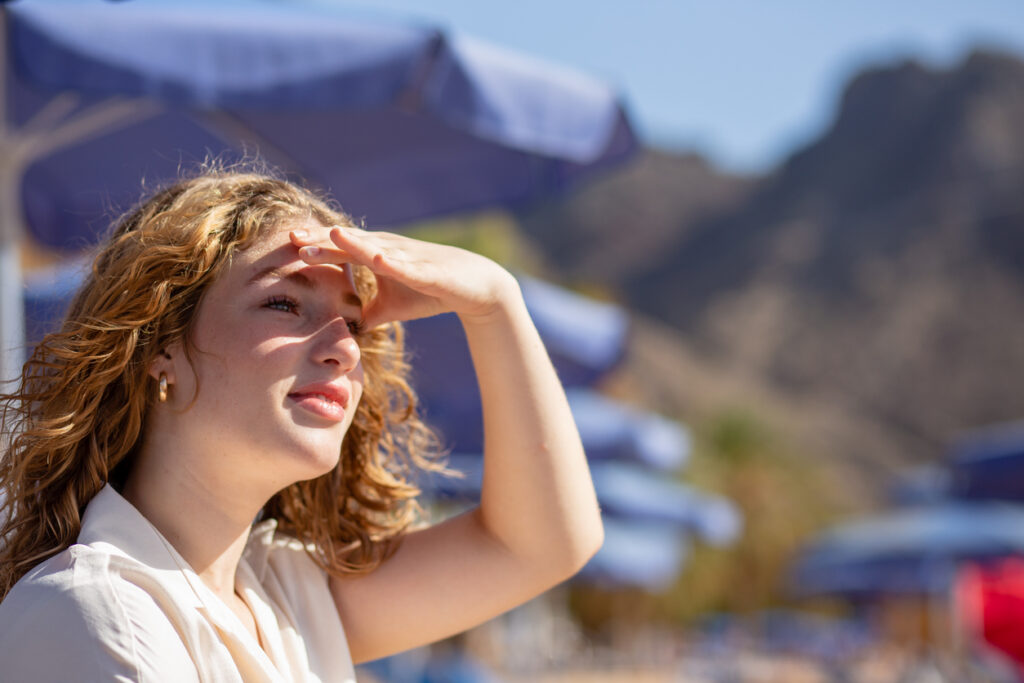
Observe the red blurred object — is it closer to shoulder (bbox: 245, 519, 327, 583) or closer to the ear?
shoulder (bbox: 245, 519, 327, 583)

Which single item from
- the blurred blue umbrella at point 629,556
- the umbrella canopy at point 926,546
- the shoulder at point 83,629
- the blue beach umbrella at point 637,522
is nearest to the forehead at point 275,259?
the shoulder at point 83,629

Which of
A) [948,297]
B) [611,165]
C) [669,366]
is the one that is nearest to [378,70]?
[611,165]

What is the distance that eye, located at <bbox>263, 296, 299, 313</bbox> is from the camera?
1.32 meters

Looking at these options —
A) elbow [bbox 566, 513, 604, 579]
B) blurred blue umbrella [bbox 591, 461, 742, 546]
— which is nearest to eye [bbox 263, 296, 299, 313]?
elbow [bbox 566, 513, 604, 579]

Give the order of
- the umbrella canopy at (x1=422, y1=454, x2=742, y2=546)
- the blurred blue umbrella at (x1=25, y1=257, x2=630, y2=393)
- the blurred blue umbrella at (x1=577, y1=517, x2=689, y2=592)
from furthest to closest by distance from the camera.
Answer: the umbrella canopy at (x1=422, y1=454, x2=742, y2=546)
the blurred blue umbrella at (x1=577, y1=517, x2=689, y2=592)
the blurred blue umbrella at (x1=25, y1=257, x2=630, y2=393)

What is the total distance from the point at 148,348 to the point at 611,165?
2592 millimetres

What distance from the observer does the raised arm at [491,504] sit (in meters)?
1.46

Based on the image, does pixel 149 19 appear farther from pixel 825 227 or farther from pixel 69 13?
pixel 825 227

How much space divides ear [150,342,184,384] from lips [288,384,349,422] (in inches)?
6.2

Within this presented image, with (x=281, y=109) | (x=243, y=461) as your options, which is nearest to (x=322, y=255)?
(x=243, y=461)

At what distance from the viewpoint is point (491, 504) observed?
153 cm

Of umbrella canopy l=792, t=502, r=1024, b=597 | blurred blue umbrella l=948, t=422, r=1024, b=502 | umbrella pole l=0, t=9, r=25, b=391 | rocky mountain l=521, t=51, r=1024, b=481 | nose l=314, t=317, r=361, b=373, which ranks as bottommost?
nose l=314, t=317, r=361, b=373

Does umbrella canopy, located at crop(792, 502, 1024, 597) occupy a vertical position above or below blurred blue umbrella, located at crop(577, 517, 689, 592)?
above

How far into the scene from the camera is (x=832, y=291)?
199 ft
